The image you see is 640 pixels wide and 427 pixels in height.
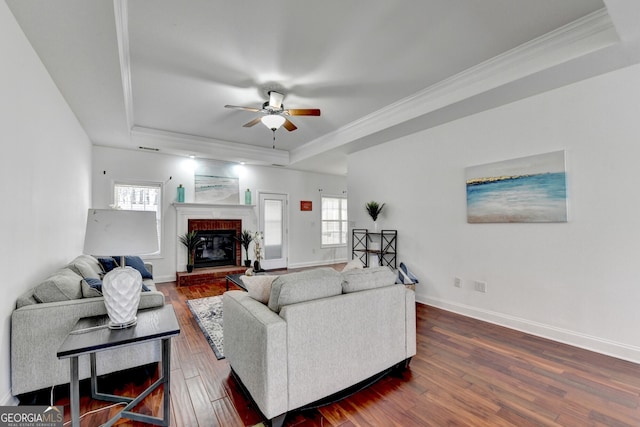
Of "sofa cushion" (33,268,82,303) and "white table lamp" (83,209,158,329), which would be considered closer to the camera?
"white table lamp" (83,209,158,329)

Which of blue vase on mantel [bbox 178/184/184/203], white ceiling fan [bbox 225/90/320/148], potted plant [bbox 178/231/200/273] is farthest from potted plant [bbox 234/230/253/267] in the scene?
white ceiling fan [bbox 225/90/320/148]

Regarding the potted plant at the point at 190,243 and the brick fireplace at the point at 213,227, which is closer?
the brick fireplace at the point at 213,227

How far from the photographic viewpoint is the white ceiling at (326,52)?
221cm

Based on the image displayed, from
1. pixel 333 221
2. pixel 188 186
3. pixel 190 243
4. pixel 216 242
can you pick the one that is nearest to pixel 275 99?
pixel 188 186

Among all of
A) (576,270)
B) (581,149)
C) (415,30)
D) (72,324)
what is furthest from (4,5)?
(576,270)

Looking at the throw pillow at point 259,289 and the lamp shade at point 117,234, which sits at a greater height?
the lamp shade at point 117,234

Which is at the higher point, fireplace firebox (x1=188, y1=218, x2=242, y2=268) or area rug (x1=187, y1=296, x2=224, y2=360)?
fireplace firebox (x1=188, y1=218, x2=242, y2=268)

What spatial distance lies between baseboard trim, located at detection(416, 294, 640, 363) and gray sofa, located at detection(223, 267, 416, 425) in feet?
5.72

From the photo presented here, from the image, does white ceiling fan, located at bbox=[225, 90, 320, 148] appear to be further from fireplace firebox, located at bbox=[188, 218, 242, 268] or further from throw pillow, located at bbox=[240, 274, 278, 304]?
fireplace firebox, located at bbox=[188, 218, 242, 268]

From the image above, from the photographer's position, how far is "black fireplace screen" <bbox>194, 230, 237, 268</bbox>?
6.21 metres

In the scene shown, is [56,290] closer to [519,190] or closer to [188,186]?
[188,186]

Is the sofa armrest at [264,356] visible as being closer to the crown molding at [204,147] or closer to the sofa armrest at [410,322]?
the sofa armrest at [410,322]

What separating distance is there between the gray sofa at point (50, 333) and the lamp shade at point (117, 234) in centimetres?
65
